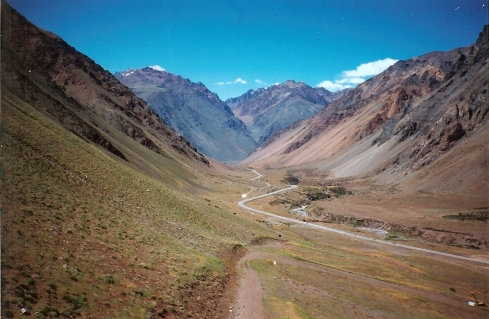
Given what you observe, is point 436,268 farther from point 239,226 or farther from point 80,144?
point 80,144

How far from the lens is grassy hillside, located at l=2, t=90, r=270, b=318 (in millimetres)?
17750

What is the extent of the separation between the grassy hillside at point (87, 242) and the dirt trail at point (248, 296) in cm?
175

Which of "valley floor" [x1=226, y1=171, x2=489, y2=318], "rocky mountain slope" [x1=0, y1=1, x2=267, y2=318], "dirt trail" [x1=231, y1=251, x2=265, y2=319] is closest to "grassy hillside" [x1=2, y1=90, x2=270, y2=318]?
"rocky mountain slope" [x1=0, y1=1, x2=267, y2=318]

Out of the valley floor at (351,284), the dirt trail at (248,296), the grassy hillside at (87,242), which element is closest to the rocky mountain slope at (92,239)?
the grassy hillside at (87,242)

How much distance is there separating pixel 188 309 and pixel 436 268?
48990 millimetres

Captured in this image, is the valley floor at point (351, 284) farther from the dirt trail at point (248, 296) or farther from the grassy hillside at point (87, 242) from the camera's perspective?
the grassy hillside at point (87, 242)

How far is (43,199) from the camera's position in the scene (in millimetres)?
26672

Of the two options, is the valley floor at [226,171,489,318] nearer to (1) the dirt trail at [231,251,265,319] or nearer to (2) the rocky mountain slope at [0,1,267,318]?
(1) the dirt trail at [231,251,265,319]

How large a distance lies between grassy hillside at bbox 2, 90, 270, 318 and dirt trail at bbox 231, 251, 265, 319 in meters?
1.75

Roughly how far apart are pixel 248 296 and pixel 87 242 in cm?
1455

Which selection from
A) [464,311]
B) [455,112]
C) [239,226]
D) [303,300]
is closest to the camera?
[303,300]

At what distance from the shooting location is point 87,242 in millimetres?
24484

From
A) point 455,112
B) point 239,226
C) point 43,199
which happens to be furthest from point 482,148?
point 43,199

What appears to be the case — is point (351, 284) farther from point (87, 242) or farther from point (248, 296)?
point (87, 242)
